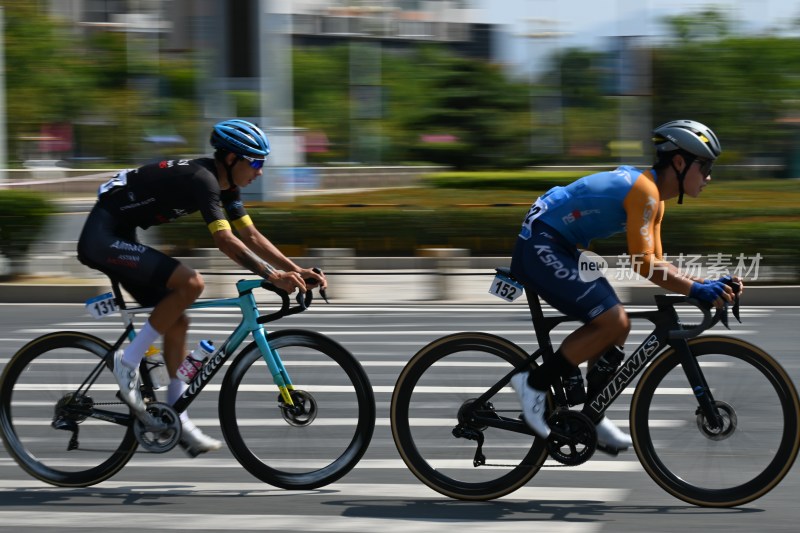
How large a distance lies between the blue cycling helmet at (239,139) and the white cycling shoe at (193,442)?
138 centimetres

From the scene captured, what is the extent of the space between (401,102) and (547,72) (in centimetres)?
1966

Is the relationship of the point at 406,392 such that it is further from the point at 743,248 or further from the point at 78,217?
the point at 78,217

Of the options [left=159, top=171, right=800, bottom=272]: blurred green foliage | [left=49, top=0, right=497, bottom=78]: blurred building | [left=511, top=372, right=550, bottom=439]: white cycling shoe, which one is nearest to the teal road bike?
[left=511, top=372, right=550, bottom=439]: white cycling shoe

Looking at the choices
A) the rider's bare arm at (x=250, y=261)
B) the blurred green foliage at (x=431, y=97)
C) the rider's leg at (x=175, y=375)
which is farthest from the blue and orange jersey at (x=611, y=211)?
the blurred green foliage at (x=431, y=97)

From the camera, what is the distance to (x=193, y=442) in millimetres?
6074

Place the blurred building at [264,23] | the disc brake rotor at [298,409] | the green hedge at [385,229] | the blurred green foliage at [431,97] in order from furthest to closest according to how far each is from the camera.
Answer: the blurred green foliage at [431,97] < the blurred building at [264,23] < the green hedge at [385,229] < the disc brake rotor at [298,409]

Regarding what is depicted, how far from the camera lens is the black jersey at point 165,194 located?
5.78m

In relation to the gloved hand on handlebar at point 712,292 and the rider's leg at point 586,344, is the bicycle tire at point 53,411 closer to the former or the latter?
the rider's leg at point 586,344

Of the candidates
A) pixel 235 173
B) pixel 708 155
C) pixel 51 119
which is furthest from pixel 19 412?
pixel 51 119

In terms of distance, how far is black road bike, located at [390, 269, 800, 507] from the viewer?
556cm

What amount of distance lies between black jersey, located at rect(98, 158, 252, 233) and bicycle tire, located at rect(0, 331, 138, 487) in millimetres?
Result: 705

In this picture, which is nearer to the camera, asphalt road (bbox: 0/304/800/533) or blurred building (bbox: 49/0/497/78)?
asphalt road (bbox: 0/304/800/533)

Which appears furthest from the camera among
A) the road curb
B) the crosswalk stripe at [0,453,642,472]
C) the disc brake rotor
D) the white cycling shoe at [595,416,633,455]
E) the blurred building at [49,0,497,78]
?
the blurred building at [49,0,497,78]

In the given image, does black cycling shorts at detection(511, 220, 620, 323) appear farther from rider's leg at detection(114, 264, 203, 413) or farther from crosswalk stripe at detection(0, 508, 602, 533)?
rider's leg at detection(114, 264, 203, 413)
